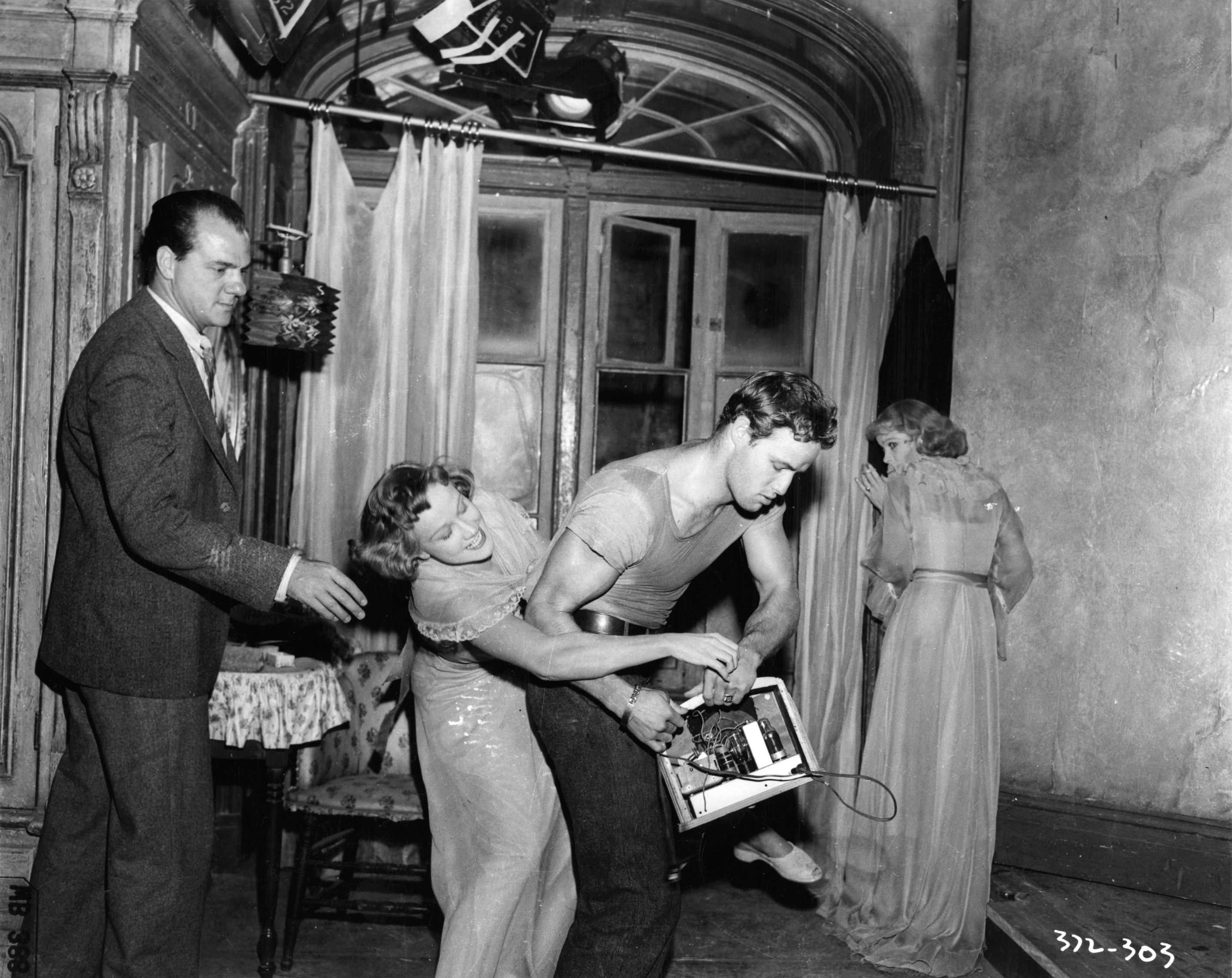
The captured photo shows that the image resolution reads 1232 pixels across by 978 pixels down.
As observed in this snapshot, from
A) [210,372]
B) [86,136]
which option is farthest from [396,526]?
[86,136]

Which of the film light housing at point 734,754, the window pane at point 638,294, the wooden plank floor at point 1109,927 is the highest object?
the window pane at point 638,294

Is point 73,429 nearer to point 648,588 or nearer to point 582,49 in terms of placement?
point 648,588

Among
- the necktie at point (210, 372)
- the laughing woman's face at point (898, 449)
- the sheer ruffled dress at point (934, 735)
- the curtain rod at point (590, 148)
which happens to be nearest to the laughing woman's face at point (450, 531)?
the necktie at point (210, 372)

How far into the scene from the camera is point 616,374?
201 inches

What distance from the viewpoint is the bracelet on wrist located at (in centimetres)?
238

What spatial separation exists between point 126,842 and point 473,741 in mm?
869

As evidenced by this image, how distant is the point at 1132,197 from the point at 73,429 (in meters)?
3.66

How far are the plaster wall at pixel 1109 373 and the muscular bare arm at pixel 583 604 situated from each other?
7.83 feet

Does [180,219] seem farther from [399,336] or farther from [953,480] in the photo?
[953,480]

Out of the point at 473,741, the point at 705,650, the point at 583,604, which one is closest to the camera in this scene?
the point at 705,650

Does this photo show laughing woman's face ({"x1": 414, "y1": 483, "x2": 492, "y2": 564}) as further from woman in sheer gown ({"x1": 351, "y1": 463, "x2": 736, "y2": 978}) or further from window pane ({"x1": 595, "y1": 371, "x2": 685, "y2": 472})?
window pane ({"x1": 595, "y1": 371, "x2": 685, "y2": 472})

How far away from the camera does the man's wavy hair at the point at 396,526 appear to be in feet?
9.37

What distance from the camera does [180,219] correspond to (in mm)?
2584

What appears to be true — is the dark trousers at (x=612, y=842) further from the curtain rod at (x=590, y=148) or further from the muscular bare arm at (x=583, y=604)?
the curtain rod at (x=590, y=148)
